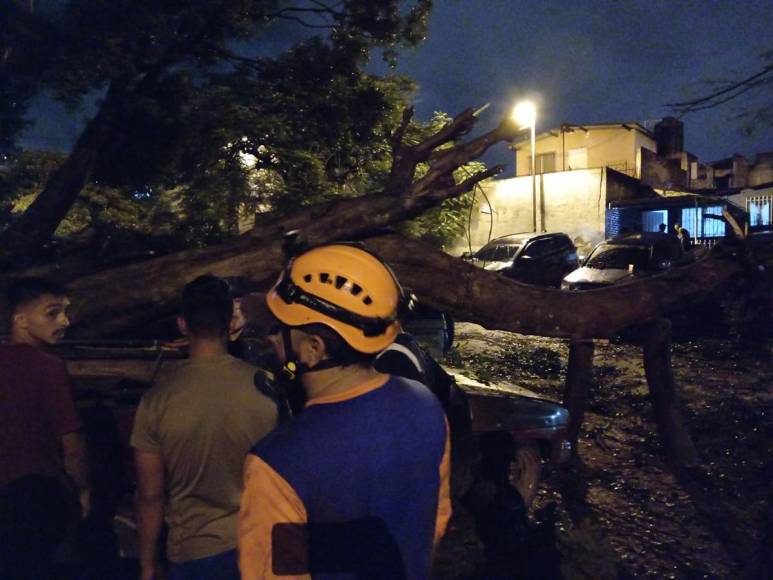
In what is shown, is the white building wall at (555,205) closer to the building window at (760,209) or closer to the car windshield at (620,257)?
the building window at (760,209)

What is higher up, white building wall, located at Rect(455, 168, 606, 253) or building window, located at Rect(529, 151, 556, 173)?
building window, located at Rect(529, 151, 556, 173)

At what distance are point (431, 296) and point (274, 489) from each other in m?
3.16

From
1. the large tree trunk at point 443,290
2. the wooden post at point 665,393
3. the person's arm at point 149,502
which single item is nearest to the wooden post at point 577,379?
the wooden post at point 665,393

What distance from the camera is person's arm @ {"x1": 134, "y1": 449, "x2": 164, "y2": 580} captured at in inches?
84.4

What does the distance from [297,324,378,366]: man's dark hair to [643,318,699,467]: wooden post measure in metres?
4.53

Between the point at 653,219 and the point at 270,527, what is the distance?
2906cm

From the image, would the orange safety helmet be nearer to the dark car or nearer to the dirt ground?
the dirt ground

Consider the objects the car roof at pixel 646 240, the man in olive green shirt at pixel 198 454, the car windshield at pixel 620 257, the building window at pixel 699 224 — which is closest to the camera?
the man in olive green shirt at pixel 198 454

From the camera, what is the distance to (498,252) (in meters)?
17.5

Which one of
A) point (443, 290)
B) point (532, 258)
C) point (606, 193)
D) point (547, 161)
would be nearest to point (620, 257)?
point (532, 258)

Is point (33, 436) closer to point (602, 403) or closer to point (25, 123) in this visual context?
point (602, 403)

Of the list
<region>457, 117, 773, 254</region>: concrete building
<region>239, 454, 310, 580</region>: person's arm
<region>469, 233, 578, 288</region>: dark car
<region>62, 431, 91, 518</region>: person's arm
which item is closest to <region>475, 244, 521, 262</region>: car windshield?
<region>469, 233, 578, 288</region>: dark car

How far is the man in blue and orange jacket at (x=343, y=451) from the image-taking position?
131 cm

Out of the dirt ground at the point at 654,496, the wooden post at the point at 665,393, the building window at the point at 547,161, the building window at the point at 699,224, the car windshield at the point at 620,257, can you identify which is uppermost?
the building window at the point at 547,161
